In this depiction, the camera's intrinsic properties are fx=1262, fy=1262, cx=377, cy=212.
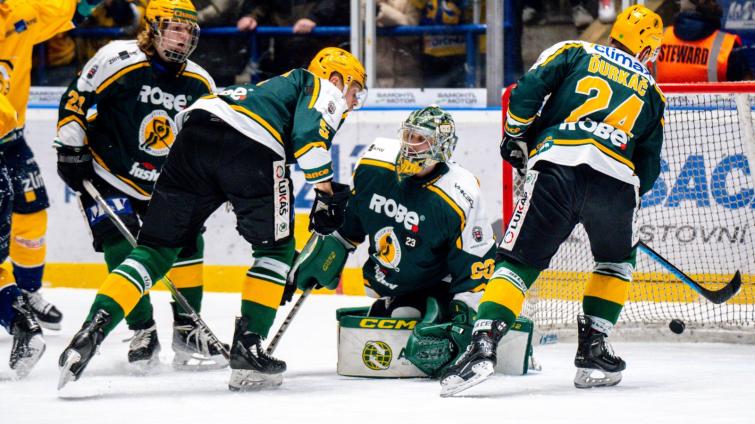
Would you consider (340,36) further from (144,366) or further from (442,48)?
(144,366)

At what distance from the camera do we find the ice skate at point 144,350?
13.7ft

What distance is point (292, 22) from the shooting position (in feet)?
21.6

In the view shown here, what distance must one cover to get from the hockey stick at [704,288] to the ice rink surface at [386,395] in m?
0.20

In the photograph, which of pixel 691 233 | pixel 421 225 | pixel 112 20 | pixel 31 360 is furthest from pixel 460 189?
pixel 112 20

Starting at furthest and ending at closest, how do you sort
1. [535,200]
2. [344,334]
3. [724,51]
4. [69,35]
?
[69,35], [724,51], [344,334], [535,200]

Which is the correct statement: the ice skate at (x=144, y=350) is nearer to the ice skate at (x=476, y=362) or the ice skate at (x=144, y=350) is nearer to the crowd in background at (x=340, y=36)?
the ice skate at (x=476, y=362)

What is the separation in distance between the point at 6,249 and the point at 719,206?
2.75 meters

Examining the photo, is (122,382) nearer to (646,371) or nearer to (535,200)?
(535,200)

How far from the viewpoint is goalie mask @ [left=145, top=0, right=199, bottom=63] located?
13.5ft

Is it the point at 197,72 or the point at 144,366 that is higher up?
the point at 197,72

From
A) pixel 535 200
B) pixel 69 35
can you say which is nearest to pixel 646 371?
pixel 535 200

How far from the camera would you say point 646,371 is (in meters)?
4.08

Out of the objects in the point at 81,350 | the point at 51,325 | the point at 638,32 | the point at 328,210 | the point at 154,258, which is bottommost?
the point at 51,325

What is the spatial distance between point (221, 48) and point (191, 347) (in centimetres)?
271
